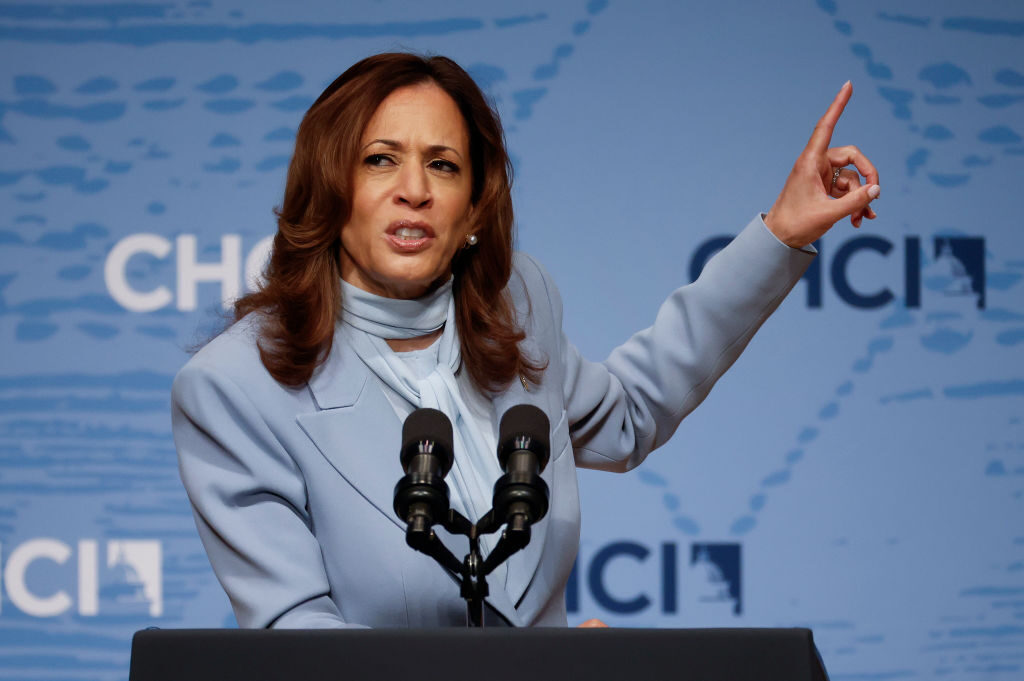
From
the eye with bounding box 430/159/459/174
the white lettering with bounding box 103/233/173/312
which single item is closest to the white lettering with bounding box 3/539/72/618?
the white lettering with bounding box 103/233/173/312

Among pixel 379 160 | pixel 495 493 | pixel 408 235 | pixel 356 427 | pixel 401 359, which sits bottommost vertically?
pixel 495 493

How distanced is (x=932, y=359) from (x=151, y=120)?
1866mm

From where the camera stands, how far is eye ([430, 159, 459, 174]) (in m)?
1.54

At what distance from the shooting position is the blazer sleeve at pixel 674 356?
1.69 m

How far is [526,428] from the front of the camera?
1.06 metres

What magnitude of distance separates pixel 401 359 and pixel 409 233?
0.55 feet

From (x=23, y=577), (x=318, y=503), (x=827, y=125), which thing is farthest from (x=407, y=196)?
(x=23, y=577)

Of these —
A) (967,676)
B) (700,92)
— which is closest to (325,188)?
(700,92)

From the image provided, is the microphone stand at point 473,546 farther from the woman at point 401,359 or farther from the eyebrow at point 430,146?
the eyebrow at point 430,146

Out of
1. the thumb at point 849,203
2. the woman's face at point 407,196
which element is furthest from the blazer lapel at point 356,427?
the thumb at point 849,203

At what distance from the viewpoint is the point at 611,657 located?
0.91m

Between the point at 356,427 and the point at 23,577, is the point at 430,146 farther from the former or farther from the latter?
the point at 23,577

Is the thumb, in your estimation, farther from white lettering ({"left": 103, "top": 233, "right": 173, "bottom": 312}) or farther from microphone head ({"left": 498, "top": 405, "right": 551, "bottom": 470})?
white lettering ({"left": 103, "top": 233, "right": 173, "bottom": 312})

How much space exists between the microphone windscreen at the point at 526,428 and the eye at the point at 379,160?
53 centimetres
